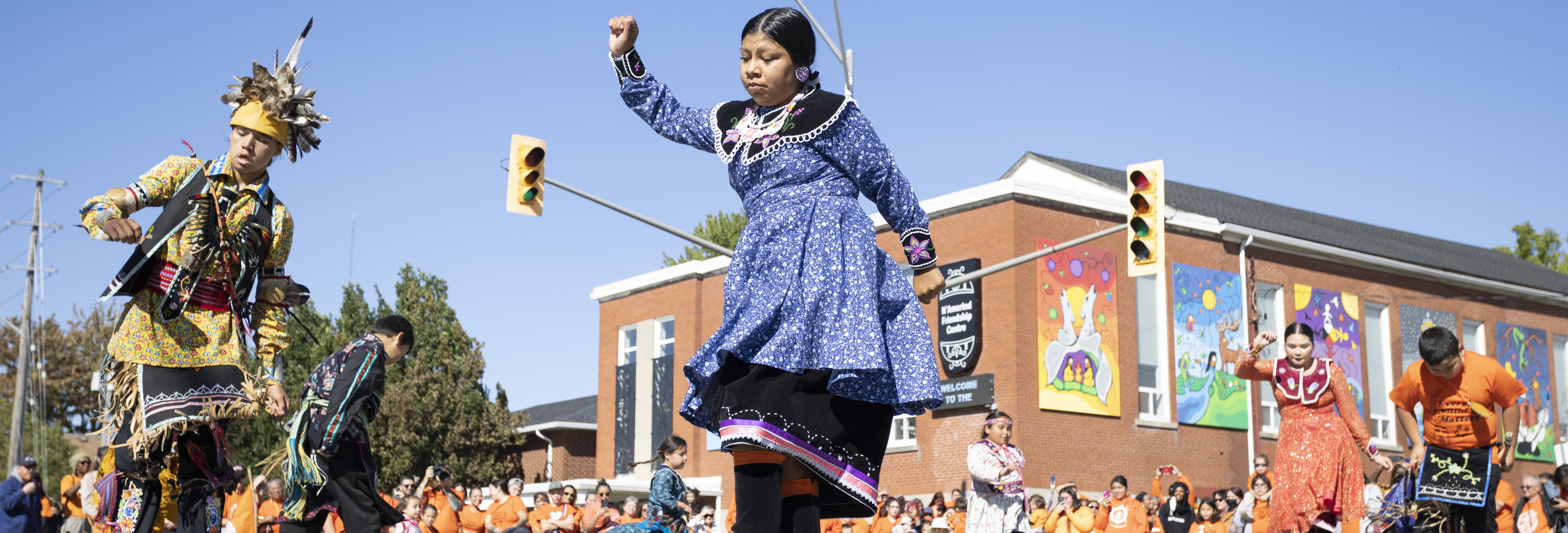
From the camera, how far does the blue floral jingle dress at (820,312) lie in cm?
415

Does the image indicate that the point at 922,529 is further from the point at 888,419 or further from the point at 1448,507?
the point at 888,419

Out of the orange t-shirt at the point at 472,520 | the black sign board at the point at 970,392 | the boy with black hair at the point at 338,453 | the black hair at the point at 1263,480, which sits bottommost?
the orange t-shirt at the point at 472,520

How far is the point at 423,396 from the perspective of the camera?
127 ft

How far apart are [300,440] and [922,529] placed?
11.9 m

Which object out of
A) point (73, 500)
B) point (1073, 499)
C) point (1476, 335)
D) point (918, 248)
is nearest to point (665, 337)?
point (1073, 499)

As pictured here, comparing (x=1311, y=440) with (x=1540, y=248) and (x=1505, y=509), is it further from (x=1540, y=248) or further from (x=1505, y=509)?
(x=1540, y=248)

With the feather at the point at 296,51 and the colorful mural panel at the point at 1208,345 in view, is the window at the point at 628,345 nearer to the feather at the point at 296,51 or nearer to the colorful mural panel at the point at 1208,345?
the colorful mural panel at the point at 1208,345

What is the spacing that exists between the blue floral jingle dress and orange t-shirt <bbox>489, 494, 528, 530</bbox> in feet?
49.4

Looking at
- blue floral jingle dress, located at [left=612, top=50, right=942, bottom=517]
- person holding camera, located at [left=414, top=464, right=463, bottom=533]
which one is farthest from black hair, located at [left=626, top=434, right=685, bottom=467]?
person holding camera, located at [left=414, top=464, right=463, bottom=533]

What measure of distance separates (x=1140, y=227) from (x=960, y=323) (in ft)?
47.5

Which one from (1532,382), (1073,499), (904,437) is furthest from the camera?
(1532,382)

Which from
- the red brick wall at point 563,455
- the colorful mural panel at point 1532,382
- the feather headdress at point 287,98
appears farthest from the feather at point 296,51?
the red brick wall at point 563,455

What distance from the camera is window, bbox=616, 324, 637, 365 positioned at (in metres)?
39.2

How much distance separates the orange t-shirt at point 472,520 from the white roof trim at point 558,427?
23.3 meters
